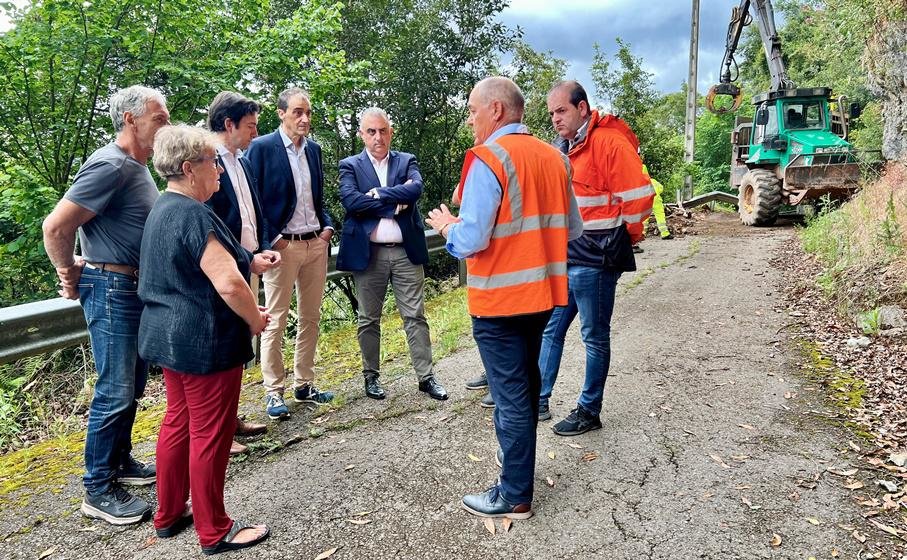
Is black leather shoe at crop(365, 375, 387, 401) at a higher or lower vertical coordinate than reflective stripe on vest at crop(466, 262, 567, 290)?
lower

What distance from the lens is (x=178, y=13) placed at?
7.61 meters

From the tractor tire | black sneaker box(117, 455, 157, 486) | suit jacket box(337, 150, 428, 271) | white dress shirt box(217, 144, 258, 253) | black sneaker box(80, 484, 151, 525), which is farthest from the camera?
the tractor tire

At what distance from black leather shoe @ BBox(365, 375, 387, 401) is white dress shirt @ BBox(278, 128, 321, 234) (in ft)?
4.05

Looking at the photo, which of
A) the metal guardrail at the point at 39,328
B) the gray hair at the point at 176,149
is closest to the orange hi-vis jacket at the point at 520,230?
the gray hair at the point at 176,149

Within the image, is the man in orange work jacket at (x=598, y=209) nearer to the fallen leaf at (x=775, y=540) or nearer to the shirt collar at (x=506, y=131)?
the shirt collar at (x=506, y=131)

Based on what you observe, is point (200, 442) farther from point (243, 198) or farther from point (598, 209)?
point (598, 209)

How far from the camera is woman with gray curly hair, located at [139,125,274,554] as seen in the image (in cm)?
238

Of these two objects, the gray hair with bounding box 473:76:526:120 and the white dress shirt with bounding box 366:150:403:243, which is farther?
the white dress shirt with bounding box 366:150:403:243

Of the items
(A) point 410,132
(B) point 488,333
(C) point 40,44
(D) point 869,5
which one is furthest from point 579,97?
(D) point 869,5

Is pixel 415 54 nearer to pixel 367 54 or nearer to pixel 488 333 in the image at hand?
pixel 367 54

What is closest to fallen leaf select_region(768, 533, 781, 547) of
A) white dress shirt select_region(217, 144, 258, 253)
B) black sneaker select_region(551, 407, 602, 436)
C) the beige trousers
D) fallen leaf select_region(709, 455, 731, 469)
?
fallen leaf select_region(709, 455, 731, 469)

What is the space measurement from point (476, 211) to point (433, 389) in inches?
83.5

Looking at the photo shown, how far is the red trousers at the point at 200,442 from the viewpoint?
2500 mm

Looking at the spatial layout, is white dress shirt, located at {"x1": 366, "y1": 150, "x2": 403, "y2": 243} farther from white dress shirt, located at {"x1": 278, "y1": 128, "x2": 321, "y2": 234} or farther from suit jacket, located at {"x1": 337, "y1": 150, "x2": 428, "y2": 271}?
white dress shirt, located at {"x1": 278, "y1": 128, "x2": 321, "y2": 234}
